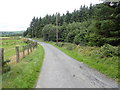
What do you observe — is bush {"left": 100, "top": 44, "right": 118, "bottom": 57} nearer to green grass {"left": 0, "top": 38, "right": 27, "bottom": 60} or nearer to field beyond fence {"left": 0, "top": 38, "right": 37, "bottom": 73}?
field beyond fence {"left": 0, "top": 38, "right": 37, "bottom": 73}

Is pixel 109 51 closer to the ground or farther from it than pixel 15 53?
farther from it

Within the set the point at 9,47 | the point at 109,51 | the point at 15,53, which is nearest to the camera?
the point at 109,51

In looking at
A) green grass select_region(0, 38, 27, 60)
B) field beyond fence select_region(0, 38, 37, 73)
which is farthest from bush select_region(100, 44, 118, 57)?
green grass select_region(0, 38, 27, 60)

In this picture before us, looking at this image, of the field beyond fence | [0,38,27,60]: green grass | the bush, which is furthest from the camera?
[0,38,27,60]: green grass

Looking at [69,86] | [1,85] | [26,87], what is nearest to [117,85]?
[69,86]

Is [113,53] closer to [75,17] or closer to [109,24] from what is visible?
[109,24]

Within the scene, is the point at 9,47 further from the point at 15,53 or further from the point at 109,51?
the point at 109,51

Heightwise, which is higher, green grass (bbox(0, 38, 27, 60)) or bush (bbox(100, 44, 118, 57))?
bush (bbox(100, 44, 118, 57))

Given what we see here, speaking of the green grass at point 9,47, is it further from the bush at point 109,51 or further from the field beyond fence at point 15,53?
the bush at point 109,51

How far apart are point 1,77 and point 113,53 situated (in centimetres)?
834

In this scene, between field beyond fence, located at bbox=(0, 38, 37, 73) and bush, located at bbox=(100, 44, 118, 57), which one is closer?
field beyond fence, located at bbox=(0, 38, 37, 73)

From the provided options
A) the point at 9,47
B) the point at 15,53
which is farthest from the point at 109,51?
the point at 9,47

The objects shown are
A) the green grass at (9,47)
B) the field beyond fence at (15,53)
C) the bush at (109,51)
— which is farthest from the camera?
the green grass at (9,47)

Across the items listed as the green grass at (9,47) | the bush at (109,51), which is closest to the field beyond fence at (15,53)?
the green grass at (9,47)
